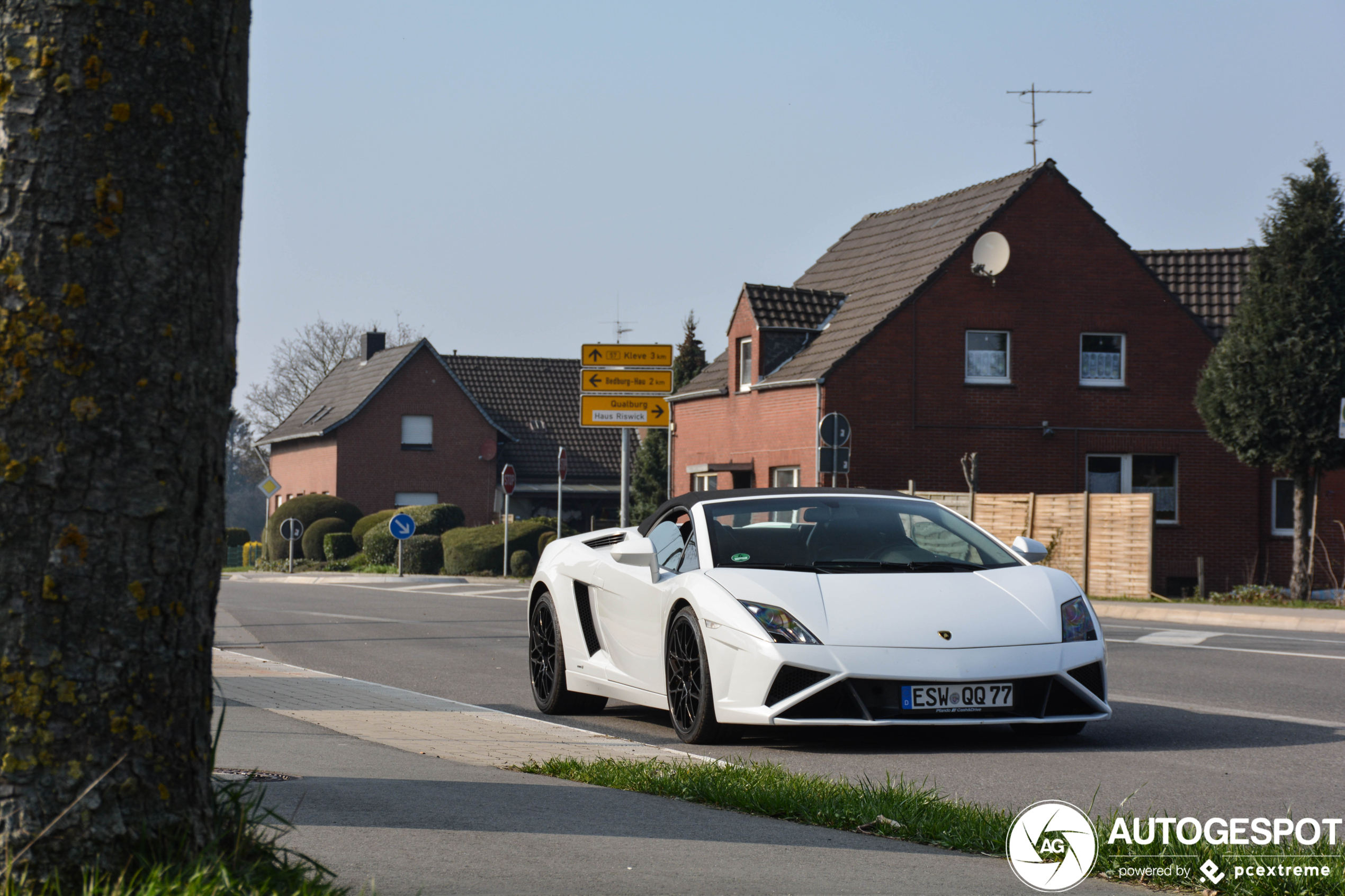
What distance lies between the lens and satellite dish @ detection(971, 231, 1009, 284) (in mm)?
34312

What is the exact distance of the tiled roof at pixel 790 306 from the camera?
36.5m

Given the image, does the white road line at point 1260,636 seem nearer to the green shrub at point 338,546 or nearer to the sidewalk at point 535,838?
the sidewalk at point 535,838

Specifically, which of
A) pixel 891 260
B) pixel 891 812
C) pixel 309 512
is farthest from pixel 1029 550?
pixel 309 512

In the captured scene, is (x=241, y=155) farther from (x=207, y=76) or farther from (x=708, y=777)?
(x=708, y=777)

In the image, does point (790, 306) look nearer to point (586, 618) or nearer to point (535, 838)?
point (586, 618)

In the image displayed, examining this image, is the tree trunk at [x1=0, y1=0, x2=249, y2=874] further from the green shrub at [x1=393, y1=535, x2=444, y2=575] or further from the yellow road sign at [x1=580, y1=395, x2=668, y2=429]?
the green shrub at [x1=393, y1=535, x2=444, y2=575]

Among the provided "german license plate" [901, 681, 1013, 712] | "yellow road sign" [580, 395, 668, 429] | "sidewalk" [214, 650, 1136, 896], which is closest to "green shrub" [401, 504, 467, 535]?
"yellow road sign" [580, 395, 668, 429]

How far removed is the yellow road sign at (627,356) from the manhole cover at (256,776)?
2095cm

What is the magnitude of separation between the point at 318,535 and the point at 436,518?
17.6 ft

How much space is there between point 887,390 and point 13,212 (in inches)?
1237

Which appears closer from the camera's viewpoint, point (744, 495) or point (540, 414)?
point (744, 495)

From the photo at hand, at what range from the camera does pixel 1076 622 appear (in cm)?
803

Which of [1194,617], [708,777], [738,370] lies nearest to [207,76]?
[708,777]

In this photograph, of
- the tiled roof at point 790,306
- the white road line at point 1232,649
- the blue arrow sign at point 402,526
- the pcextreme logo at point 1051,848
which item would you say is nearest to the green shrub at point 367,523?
the blue arrow sign at point 402,526
